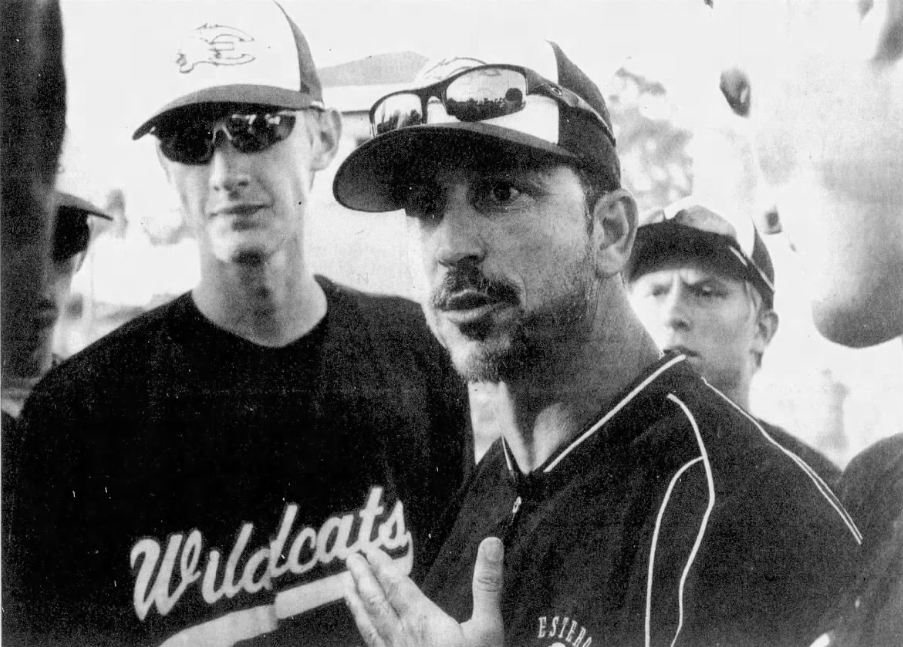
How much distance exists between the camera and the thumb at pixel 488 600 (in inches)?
105

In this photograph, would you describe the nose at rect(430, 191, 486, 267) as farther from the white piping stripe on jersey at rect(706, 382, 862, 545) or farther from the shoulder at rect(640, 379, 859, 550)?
the white piping stripe on jersey at rect(706, 382, 862, 545)

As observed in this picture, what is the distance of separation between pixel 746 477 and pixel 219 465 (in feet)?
4.94

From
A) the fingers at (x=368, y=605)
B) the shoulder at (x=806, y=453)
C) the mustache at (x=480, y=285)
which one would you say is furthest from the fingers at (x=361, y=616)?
the shoulder at (x=806, y=453)

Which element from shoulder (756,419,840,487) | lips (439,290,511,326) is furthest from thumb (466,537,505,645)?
shoulder (756,419,840,487)

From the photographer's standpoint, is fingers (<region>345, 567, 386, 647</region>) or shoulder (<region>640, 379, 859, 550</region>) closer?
shoulder (<region>640, 379, 859, 550</region>)

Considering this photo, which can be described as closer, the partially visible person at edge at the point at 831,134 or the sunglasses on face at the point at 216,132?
the sunglasses on face at the point at 216,132

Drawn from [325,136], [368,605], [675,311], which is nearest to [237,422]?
[368,605]

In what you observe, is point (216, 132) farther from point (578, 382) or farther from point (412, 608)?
point (412, 608)

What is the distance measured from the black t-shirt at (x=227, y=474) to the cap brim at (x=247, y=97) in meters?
0.55

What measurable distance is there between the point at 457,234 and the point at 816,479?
1.25m

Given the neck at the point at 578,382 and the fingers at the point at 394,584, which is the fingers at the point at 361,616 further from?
the neck at the point at 578,382

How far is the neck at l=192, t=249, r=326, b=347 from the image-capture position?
294 centimetres

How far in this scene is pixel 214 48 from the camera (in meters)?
2.92

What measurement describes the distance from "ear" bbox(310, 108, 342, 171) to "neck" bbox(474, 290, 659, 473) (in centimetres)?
87
